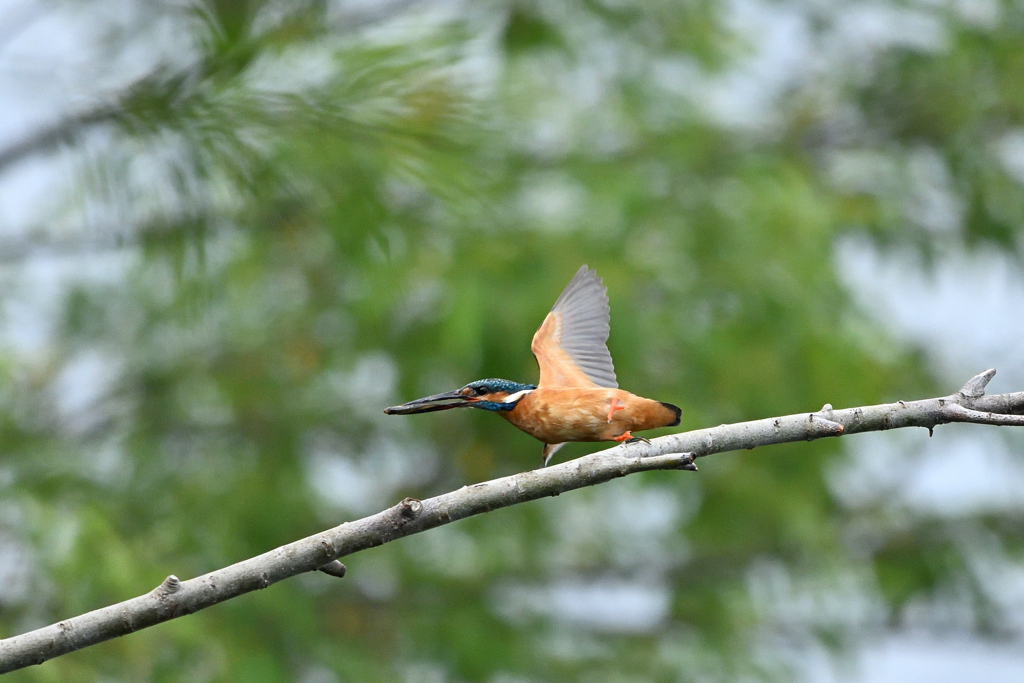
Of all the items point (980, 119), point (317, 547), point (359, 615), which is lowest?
point (359, 615)

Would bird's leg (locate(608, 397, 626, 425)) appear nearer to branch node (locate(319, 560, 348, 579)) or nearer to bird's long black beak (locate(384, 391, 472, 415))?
bird's long black beak (locate(384, 391, 472, 415))

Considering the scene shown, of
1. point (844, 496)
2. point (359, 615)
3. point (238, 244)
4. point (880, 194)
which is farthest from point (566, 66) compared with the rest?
point (844, 496)

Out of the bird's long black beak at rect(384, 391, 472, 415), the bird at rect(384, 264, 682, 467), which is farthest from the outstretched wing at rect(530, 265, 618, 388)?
the bird's long black beak at rect(384, 391, 472, 415)

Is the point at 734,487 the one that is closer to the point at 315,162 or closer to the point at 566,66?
the point at 566,66

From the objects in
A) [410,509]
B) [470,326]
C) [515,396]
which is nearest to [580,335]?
[515,396]

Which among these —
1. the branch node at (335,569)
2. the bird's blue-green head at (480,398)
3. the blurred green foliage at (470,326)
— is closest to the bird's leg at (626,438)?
the bird's blue-green head at (480,398)

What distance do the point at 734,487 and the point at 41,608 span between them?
3852 millimetres

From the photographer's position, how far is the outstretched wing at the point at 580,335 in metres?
2.14

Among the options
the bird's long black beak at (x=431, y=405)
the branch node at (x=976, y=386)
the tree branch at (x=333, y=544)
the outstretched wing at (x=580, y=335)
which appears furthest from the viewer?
the outstretched wing at (x=580, y=335)

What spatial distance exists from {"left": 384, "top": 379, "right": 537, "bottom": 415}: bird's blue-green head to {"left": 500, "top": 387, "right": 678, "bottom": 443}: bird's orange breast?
0.08 metres

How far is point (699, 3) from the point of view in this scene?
741 cm

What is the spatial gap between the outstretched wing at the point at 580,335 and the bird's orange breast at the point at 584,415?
215 mm

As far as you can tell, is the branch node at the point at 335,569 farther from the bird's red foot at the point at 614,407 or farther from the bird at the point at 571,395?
the bird's red foot at the point at 614,407

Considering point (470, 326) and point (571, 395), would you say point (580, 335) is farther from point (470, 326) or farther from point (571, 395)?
point (470, 326)
